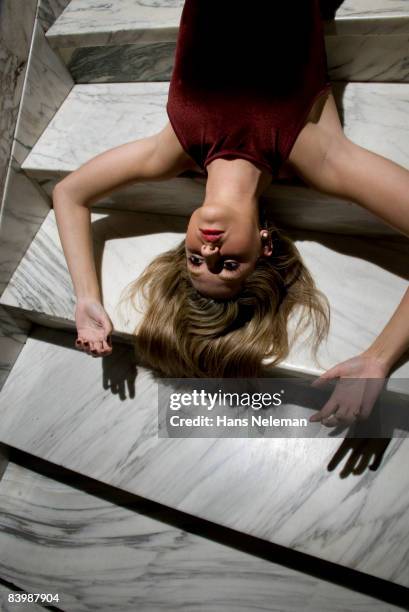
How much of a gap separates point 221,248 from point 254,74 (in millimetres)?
390

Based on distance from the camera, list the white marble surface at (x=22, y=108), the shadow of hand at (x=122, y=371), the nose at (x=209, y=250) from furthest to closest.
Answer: the shadow of hand at (x=122, y=371) → the white marble surface at (x=22, y=108) → the nose at (x=209, y=250)

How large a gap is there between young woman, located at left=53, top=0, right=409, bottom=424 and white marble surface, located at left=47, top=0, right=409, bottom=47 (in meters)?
0.12

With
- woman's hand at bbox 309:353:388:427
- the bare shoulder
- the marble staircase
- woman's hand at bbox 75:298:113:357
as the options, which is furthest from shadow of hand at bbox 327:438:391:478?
the bare shoulder

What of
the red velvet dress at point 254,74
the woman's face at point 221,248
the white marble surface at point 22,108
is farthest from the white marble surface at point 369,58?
the white marble surface at point 22,108

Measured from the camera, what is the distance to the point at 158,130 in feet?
3.80

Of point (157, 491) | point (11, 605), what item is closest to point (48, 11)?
point (157, 491)

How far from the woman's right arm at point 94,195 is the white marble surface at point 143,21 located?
0.34 metres

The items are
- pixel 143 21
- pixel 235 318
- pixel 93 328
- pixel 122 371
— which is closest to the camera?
pixel 235 318

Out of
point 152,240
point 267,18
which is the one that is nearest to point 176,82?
point 267,18

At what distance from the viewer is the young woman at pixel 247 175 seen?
84cm

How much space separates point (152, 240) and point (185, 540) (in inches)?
32.6

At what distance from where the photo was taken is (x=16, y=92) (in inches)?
46.3

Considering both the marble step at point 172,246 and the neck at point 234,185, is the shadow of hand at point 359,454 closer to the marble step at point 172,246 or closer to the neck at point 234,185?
the marble step at point 172,246

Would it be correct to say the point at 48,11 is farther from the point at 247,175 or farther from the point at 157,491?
the point at 157,491
